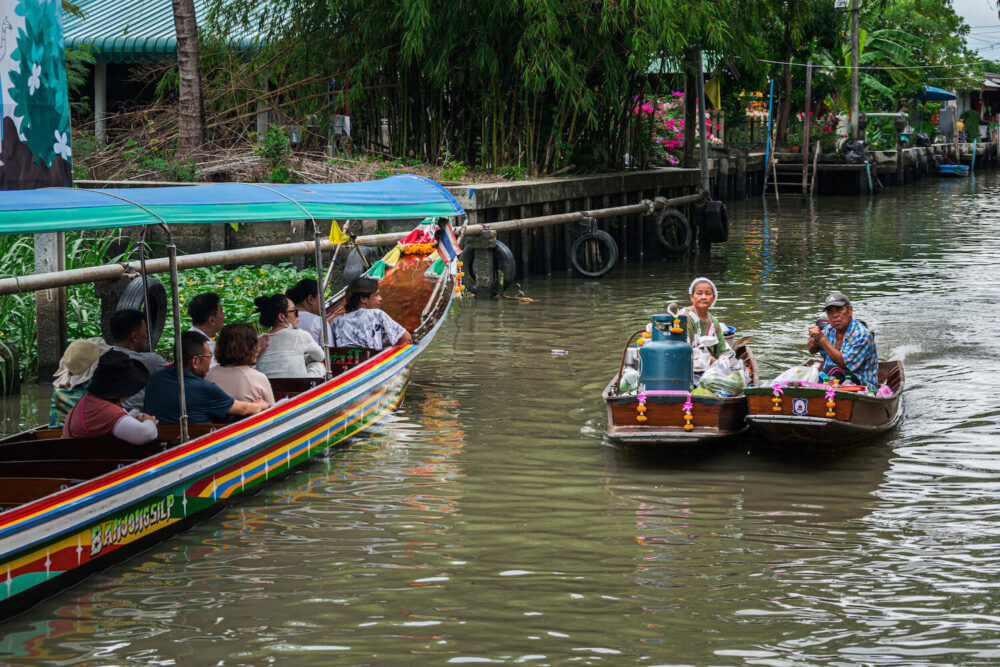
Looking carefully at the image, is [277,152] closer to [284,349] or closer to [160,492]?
[284,349]

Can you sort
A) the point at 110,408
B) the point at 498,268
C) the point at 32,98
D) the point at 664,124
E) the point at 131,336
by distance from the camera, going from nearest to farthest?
the point at 110,408, the point at 131,336, the point at 32,98, the point at 498,268, the point at 664,124

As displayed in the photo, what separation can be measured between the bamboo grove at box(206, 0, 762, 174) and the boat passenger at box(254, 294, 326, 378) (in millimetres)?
9366

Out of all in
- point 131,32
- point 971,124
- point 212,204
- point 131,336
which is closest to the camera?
point 131,336

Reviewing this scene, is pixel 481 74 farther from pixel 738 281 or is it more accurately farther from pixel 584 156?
pixel 738 281

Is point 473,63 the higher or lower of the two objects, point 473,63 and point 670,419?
the higher

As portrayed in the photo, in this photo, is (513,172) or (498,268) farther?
(513,172)

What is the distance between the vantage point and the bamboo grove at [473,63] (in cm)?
1822

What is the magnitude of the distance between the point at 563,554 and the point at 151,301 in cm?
475

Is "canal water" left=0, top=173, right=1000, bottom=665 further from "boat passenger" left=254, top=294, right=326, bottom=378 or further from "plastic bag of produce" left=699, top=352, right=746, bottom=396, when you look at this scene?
"boat passenger" left=254, top=294, right=326, bottom=378

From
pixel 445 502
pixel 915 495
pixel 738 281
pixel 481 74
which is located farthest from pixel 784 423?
pixel 481 74

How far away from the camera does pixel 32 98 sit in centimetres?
994

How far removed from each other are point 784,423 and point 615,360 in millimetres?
4159

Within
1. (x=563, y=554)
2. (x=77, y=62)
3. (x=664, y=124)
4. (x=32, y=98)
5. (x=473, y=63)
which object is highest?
(x=77, y=62)

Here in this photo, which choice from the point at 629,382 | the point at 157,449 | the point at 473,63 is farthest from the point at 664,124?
the point at 157,449
